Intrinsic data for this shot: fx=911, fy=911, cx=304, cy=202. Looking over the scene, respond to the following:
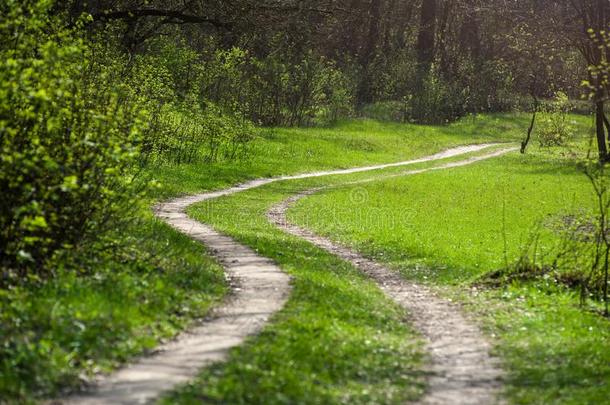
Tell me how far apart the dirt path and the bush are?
6.93 ft

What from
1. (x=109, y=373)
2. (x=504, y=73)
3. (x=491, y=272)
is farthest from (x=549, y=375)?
(x=504, y=73)

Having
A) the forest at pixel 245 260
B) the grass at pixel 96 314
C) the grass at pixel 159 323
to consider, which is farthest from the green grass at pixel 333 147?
the grass at pixel 96 314

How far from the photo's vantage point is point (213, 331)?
40.4 ft

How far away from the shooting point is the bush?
37.8 ft

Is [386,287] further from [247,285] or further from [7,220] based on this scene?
[7,220]

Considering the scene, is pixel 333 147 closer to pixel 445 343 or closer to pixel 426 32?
pixel 426 32

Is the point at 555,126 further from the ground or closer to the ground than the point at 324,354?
further from the ground

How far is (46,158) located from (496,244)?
15.0 metres

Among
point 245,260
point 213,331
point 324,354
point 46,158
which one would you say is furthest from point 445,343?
point 46,158

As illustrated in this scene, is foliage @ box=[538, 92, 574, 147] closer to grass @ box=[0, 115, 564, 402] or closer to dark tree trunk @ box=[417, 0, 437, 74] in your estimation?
dark tree trunk @ box=[417, 0, 437, 74]

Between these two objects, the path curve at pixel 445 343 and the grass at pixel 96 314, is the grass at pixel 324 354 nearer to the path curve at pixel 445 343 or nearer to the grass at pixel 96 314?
the path curve at pixel 445 343

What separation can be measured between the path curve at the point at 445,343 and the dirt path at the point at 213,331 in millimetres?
2375

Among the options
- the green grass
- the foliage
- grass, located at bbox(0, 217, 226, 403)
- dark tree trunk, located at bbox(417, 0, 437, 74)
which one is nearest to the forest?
grass, located at bbox(0, 217, 226, 403)

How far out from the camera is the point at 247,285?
1584 centimetres
